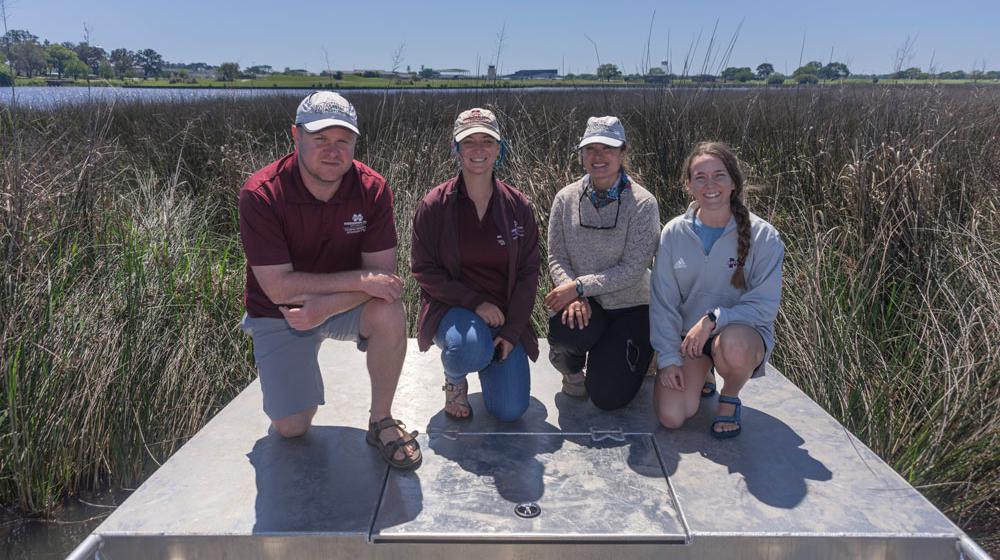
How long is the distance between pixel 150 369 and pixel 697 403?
89.9 inches

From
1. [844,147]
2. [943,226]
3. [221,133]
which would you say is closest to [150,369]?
[943,226]

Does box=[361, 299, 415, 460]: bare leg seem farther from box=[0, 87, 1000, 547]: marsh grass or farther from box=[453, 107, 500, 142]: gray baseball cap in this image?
box=[0, 87, 1000, 547]: marsh grass

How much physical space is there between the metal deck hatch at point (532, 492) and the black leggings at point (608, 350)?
9.3 inches

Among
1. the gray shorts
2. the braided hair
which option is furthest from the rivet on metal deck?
the braided hair

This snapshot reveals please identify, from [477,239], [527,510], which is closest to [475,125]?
[477,239]

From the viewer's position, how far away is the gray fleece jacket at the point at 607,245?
8.93 ft

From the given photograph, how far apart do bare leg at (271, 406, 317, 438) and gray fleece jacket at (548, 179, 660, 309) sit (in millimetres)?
1069

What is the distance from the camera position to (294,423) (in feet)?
8.09

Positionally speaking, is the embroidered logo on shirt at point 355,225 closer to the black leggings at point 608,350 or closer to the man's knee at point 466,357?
the man's knee at point 466,357

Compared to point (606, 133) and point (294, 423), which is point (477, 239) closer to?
point (606, 133)

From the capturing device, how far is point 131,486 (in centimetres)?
290

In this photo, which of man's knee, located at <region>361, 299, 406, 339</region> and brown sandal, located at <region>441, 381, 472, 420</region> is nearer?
man's knee, located at <region>361, 299, 406, 339</region>

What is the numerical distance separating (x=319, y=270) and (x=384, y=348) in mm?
351

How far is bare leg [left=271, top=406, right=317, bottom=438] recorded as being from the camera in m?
2.46
